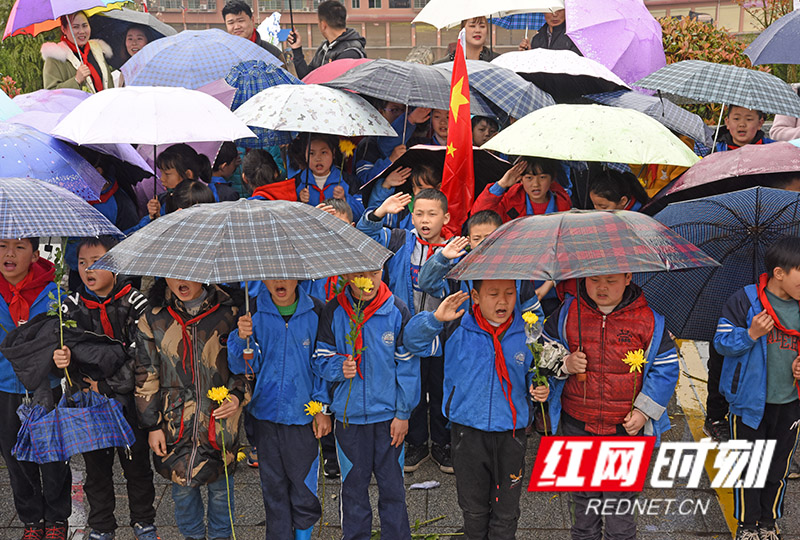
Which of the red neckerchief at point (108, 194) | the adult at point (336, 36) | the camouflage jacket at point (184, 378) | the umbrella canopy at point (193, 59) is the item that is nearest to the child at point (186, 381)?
the camouflage jacket at point (184, 378)

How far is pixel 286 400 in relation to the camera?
164 inches

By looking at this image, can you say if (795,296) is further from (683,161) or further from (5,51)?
(5,51)

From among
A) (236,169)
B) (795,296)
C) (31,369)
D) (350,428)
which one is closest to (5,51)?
(236,169)

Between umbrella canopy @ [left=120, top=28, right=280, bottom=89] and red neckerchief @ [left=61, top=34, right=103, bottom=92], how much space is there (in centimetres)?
77

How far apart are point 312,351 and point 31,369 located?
4.78ft

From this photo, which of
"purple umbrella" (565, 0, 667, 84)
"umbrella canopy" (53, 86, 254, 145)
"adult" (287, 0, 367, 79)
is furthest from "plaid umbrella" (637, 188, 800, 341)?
"adult" (287, 0, 367, 79)

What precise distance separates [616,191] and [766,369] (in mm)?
1424

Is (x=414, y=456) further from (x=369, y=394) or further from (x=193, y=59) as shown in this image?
(x=193, y=59)

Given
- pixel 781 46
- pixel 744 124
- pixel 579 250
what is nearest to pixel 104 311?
pixel 579 250

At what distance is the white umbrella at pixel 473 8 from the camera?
6.95 metres

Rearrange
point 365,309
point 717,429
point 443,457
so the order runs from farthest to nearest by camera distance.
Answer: point 717,429
point 443,457
point 365,309

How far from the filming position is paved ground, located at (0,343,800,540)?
4621 millimetres

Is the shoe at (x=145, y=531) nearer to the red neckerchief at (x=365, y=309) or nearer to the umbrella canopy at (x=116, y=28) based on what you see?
the red neckerchief at (x=365, y=309)

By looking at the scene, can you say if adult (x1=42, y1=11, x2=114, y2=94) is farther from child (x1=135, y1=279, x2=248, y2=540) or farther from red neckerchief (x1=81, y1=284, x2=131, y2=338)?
child (x1=135, y1=279, x2=248, y2=540)
